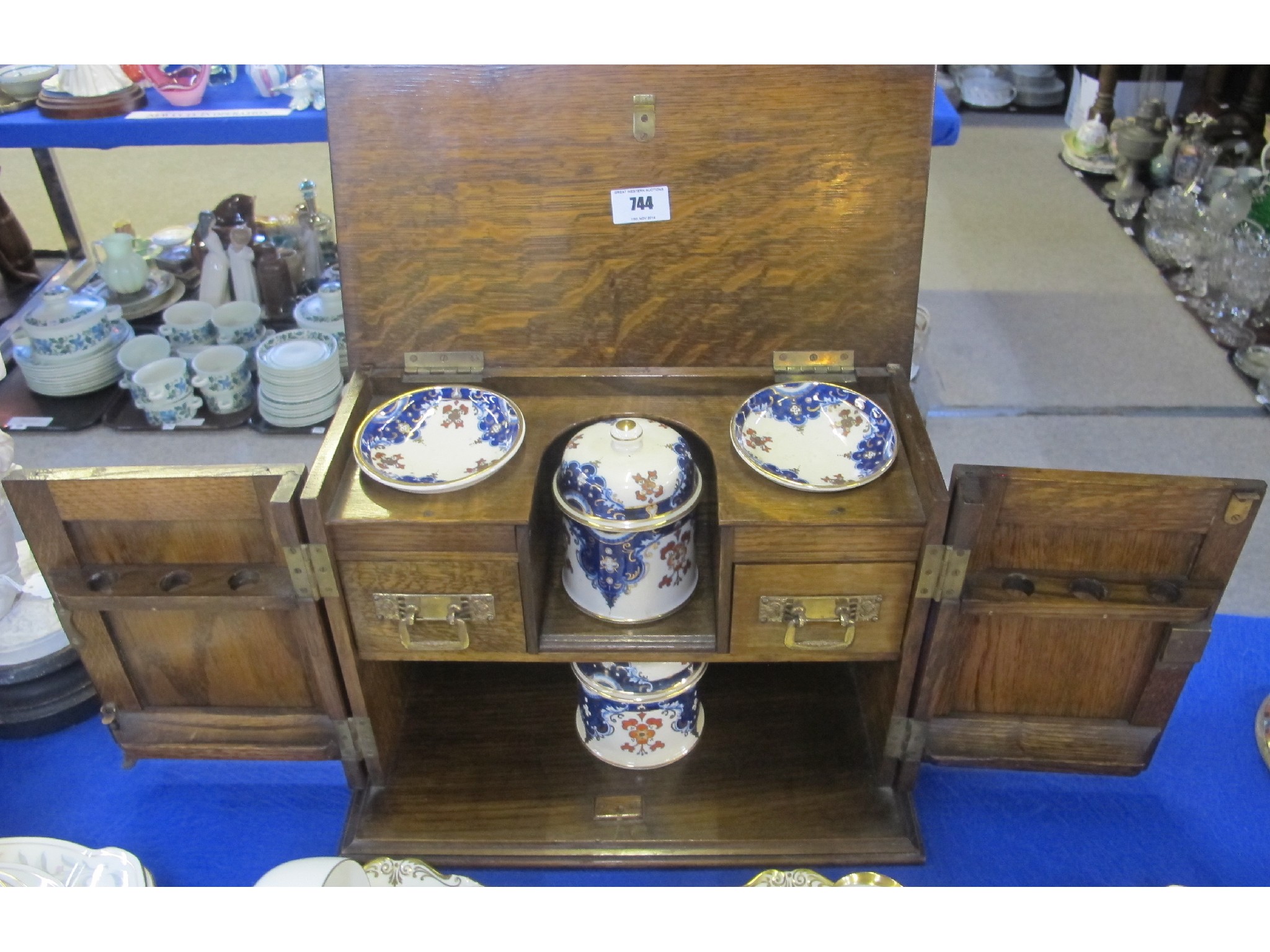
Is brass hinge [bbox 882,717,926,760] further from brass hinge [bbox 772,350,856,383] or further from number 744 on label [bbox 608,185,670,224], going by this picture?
number 744 on label [bbox 608,185,670,224]

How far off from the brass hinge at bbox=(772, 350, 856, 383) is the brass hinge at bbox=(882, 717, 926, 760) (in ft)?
1.42

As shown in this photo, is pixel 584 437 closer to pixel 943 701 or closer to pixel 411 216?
pixel 411 216

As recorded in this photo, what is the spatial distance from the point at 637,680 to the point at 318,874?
44cm

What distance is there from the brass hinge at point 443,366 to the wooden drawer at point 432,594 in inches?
11.3

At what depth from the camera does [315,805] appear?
1407mm

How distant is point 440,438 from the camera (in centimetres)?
121

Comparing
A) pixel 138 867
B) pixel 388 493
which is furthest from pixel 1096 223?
pixel 138 867

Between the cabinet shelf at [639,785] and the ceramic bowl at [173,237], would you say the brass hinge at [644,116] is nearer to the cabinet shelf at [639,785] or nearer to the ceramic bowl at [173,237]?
the cabinet shelf at [639,785]

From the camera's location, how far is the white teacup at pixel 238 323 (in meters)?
2.47

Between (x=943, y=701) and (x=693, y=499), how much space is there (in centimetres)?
41

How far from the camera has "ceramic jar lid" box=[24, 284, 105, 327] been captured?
92.4 inches

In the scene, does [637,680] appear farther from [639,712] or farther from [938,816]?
[938,816]

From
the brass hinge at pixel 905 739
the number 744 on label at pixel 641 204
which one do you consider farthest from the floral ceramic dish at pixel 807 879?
the number 744 on label at pixel 641 204

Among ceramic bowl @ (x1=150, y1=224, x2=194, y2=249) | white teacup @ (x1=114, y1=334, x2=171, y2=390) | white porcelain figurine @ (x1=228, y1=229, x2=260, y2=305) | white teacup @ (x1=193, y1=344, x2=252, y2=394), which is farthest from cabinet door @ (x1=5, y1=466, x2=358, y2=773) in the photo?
ceramic bowl @ (x1=150, y1=224, x2=194, y2=249)
